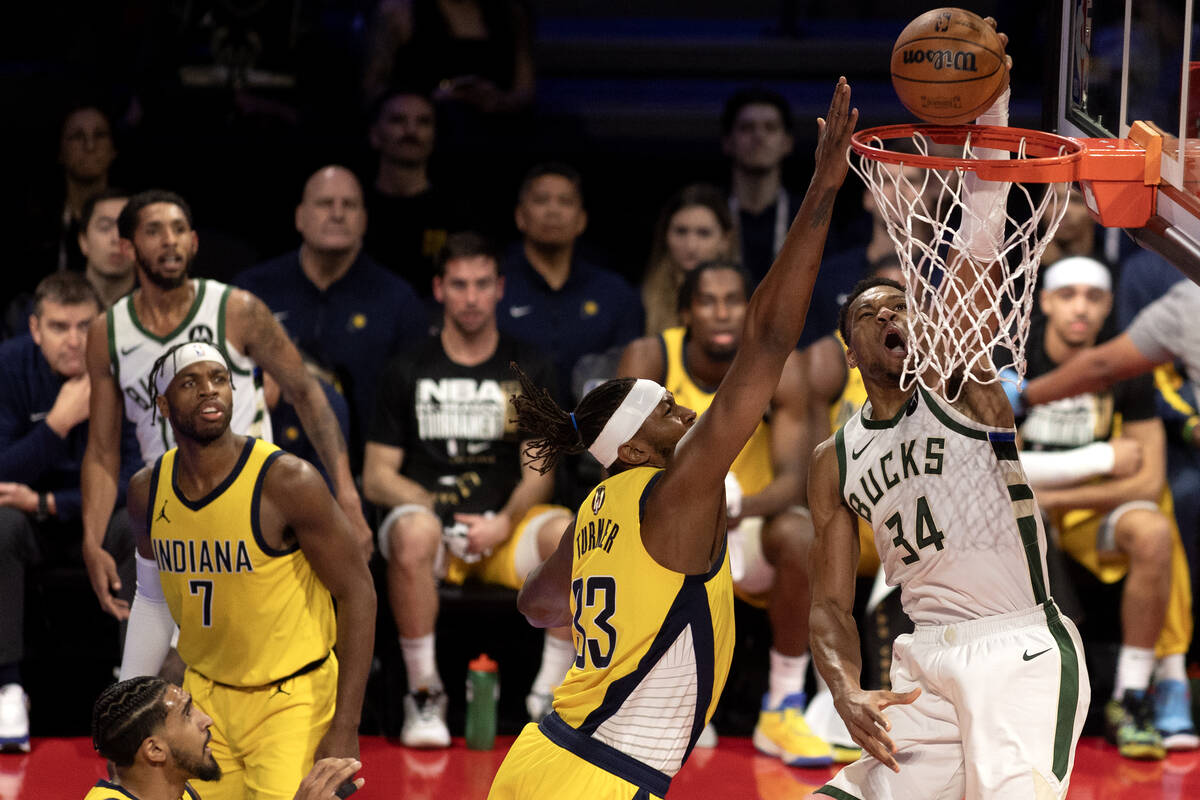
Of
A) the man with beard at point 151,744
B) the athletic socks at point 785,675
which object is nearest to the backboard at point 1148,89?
the man with beard at point 151,744

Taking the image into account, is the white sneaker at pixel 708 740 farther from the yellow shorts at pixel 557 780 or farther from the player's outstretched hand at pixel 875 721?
the yellow shorts at pixel 557 780

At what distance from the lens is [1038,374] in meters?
6.17

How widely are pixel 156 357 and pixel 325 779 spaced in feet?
7.85

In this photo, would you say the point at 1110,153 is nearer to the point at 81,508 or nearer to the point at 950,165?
the point at 950,165

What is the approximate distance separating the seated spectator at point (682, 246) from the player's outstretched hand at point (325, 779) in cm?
324

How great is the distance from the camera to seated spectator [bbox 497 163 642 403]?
650 centimetres

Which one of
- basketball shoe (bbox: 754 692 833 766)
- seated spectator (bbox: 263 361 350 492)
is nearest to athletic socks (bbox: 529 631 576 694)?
basketball shoe (bbox: 754 692 833 766)

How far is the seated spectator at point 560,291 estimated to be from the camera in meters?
6.50

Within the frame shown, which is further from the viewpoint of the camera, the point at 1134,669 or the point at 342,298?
the point at 342,298

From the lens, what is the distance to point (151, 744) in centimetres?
355

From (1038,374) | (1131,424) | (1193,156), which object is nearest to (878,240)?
(1038,374)

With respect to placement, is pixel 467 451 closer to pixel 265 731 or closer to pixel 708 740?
pixel 708 740

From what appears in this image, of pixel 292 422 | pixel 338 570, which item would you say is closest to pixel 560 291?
pixel 292 422

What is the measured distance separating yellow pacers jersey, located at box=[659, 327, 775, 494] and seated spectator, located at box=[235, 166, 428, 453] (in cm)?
113
